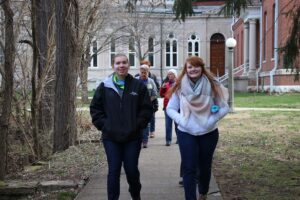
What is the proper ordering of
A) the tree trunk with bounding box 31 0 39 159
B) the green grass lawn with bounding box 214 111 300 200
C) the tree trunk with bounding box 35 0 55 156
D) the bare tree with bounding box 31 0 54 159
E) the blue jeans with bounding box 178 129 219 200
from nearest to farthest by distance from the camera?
the blue jeans with bounding box 178 129 219 200 → the green grass lawn with bounding box 214 111 300 200 → the tree trunk with bounding box 31 0 39 159 → the bare tree with bounding box 31 0 54 159 → the tree trunk with bounding box 35 0 55 156

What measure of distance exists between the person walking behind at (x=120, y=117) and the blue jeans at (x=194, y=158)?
51cm

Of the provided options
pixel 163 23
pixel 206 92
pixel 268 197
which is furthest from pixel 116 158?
pixel 163 23

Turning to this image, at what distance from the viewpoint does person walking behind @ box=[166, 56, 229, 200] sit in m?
5.59

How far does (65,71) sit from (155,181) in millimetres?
4124

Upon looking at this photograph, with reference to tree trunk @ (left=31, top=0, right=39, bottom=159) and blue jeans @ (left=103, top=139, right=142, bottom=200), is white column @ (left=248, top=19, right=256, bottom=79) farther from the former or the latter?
blue jeans @ (left=103, top=139, right=142, bottom=200)

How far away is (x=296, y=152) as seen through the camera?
398 inches

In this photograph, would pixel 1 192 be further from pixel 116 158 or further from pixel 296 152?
pixel 296 152

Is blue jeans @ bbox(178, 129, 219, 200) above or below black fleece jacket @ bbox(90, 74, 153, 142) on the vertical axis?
below


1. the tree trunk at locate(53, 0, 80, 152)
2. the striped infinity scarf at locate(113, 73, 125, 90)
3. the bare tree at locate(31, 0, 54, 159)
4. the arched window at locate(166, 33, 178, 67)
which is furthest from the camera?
the arched window at locate(166, 33, 178, 67)

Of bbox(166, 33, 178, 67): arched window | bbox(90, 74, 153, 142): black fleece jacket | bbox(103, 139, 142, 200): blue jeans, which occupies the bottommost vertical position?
bbox(103, 139, 142, 200): blue jeans

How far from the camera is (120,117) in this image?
5.61 m

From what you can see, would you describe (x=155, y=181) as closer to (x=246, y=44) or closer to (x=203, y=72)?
(x=203, y=72)

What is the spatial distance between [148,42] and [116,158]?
44024 millimetres

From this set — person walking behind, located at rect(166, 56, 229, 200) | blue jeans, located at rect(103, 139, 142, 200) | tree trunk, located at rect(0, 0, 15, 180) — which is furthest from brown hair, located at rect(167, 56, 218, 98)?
tree trunk, located at rect(0, 0, 15, 180)
